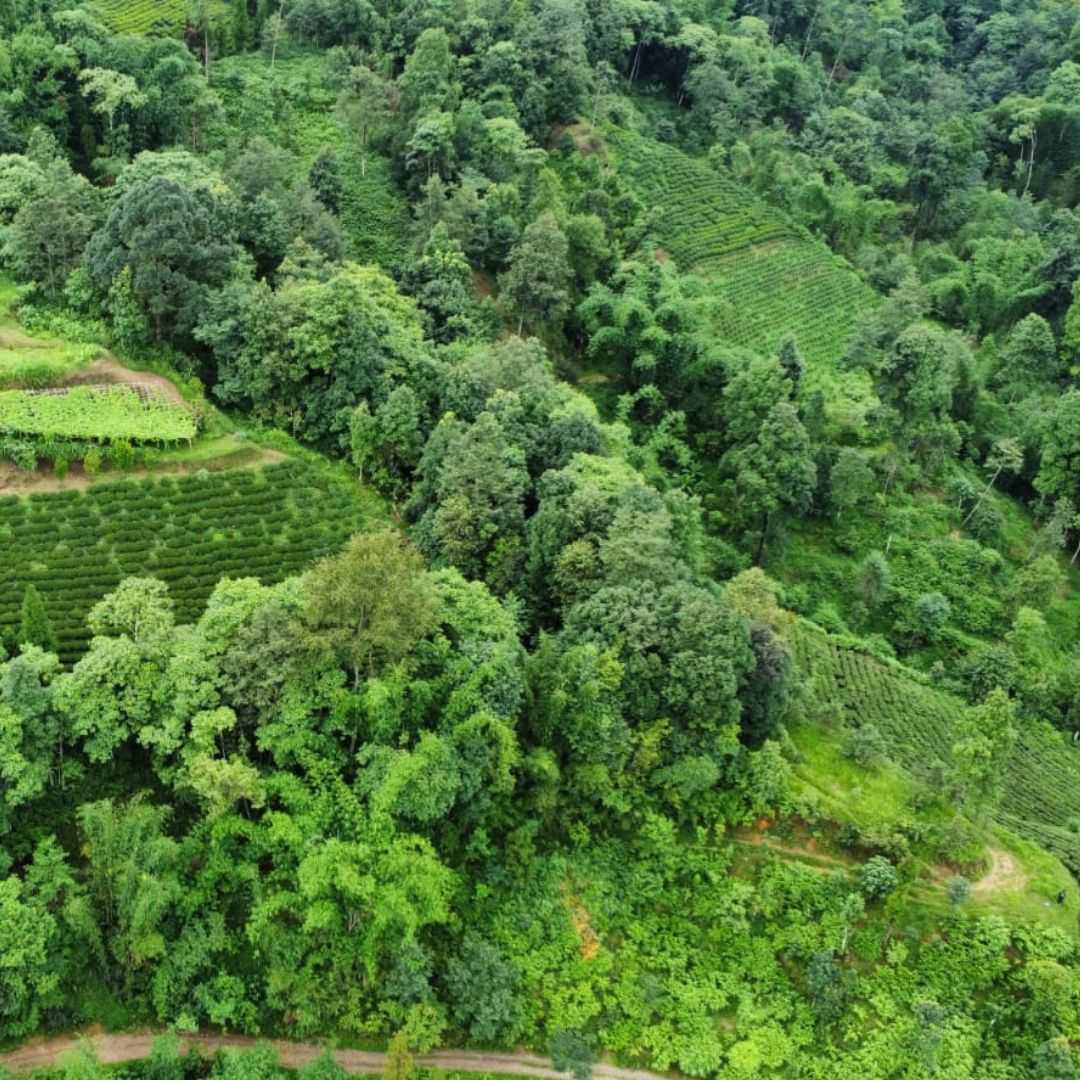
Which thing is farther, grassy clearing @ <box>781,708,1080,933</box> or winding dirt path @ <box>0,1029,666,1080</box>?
grassy clearing @ <box>781,708,1080,933</box>

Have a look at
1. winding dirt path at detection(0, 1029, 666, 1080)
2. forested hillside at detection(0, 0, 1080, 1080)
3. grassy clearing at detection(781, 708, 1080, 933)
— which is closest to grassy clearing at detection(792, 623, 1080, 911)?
grassy clearing at detection(781, 708, 1080, 933)

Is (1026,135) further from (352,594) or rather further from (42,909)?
(42,909)

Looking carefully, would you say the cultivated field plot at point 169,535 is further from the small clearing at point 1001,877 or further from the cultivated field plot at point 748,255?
the cultivated field plot at point 748,255

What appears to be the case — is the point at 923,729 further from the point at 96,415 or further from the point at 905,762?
the point at 96,415

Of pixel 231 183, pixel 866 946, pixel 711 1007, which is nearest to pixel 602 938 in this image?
pixel 711 1007

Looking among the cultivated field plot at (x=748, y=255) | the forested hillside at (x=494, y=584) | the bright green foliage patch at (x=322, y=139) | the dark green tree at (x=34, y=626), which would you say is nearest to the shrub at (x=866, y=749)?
the forested hillside at (x=494, y=584)

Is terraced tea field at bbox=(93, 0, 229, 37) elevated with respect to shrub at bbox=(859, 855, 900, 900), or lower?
elevated

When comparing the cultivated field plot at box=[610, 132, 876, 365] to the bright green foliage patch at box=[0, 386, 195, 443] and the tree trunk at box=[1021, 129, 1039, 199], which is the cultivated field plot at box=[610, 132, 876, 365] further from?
the bright green foliage patch at box=[0, 386, 195, 443]
